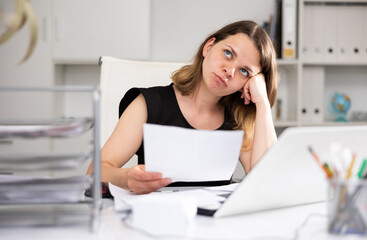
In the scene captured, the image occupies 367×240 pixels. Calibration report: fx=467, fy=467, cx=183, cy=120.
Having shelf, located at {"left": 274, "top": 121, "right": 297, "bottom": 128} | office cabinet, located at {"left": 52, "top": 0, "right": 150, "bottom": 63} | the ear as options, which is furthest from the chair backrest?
shelf, located at {"left": 274, "top": 121, "right": 297, "bottom": 128}

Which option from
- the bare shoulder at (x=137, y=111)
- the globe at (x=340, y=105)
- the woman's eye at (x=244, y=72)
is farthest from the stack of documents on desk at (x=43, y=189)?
the globe at (x=340, y=105)

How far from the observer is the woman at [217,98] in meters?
1.36

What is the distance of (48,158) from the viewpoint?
712mm

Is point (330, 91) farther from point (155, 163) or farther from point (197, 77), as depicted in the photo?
point (155, 163)

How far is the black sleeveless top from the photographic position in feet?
4.87

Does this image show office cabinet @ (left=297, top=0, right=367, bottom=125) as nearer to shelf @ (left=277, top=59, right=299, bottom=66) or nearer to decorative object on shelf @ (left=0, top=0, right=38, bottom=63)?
shelf @ (left=277, top=59, right=299, bottom=66)

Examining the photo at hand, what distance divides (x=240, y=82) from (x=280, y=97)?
1.74m

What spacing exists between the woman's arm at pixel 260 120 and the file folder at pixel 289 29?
1421mm

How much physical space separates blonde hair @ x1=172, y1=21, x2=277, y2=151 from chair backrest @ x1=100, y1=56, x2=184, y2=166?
102 mm

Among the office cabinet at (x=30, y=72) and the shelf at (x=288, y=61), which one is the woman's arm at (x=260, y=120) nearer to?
the shelf at (x=288, y=61)

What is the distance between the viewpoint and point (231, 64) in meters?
1.37

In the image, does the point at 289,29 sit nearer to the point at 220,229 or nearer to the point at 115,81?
the point at 115,81

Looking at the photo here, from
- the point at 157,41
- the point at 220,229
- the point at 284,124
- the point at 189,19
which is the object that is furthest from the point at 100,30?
the point at 220,229

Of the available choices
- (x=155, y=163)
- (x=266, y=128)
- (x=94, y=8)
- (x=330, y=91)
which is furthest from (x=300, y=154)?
(x=330, y=91)
